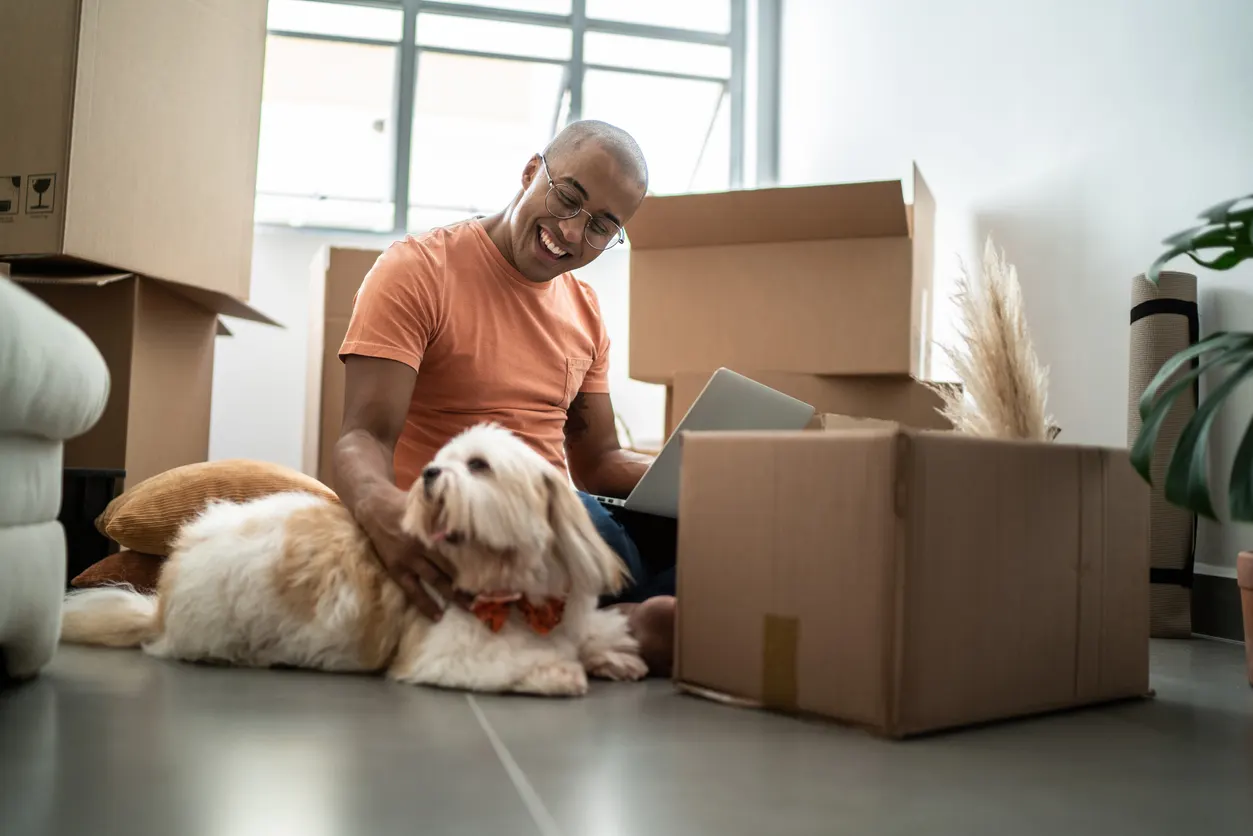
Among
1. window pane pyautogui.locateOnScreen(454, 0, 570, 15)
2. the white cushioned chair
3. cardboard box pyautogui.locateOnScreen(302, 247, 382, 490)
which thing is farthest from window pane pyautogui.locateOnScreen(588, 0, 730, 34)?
the white cushioned chair

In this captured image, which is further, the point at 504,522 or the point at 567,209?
the point at 567,209

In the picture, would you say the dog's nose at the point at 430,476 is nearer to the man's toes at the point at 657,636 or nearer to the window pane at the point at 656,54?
the man's toes at the point at 657,636

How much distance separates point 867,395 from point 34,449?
190 cm

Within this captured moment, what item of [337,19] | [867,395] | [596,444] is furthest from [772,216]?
[337,19]

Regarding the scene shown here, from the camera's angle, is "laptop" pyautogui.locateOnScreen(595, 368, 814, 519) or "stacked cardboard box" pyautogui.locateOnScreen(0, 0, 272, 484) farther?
"stacked cardboard box" pyautogui.locateOnScreen(0, 0, 272, 484)

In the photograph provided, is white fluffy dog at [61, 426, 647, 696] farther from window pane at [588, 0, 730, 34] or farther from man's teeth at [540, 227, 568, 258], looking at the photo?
window pane at [588, 0, 730, 34]

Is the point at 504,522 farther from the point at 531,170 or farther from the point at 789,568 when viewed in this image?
the point at 531,170

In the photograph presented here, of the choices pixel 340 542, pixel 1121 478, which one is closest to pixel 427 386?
pixel 340 542

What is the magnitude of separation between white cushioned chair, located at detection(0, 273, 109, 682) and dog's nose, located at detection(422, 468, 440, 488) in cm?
43

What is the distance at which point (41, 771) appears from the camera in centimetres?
97

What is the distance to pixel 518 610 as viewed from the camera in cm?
147

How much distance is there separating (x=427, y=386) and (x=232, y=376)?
254 cm

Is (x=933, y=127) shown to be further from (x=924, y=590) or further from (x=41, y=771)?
(x=41, y=771)

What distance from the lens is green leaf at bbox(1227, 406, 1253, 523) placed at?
45.9 inches
